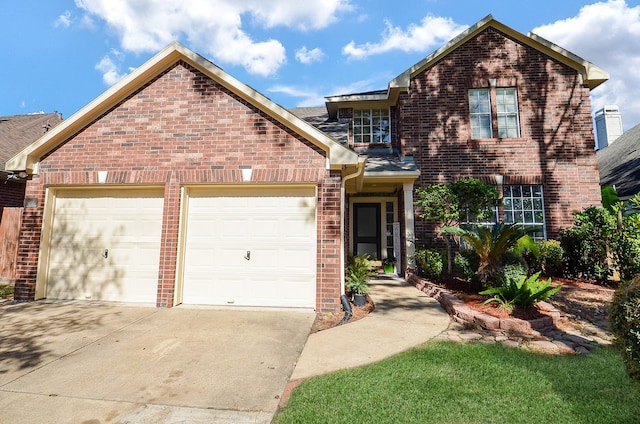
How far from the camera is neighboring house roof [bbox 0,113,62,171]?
42.1 ft

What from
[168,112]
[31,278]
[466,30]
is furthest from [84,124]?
[466,30]

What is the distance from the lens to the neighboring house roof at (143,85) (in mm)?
6465

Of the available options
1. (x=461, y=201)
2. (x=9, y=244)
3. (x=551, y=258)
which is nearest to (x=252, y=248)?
(x=461, y=201)

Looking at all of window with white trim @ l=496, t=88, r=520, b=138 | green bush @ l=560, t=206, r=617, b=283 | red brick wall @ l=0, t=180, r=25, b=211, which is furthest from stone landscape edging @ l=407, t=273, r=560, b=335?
red brick wall @ l=0, t=180, r=25, b=211

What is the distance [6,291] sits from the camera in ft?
27.0

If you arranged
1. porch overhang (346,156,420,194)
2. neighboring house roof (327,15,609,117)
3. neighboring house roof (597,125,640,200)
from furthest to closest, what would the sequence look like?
neighboring house roof (597,125,640,200), neighboring house roof (327,15,609,117), porch overhang (346,156,420,194)

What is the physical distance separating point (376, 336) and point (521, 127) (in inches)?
368

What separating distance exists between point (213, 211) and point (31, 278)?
13.7 ft

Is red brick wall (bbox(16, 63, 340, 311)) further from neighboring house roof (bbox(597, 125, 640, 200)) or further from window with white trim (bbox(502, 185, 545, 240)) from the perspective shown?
neighboring house roof (bbox(597, 125, 640, 200))

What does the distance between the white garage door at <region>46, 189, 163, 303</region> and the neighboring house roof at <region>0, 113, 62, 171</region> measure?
653cm

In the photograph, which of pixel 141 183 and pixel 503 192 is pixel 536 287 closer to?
pixel 503 192

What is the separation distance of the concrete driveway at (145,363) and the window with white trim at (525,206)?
7.72m

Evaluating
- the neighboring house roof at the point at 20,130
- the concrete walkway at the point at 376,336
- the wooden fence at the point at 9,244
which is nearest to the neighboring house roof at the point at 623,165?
the concrete walkway at the point at 376,336

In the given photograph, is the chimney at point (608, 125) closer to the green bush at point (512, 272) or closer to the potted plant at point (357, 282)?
the green bush at point (512, 272)
